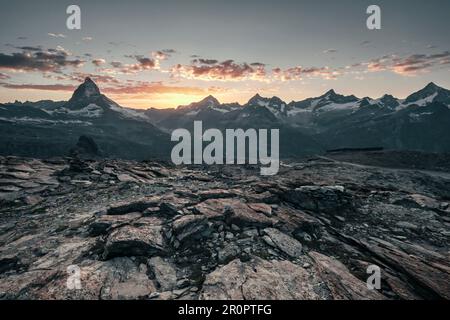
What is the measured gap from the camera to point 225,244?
13.2 meters

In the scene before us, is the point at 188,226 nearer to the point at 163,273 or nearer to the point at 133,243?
the point at 133,243

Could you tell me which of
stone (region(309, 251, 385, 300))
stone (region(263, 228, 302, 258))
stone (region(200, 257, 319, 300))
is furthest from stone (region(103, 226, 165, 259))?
stone (region(309, 251, 385, 300))

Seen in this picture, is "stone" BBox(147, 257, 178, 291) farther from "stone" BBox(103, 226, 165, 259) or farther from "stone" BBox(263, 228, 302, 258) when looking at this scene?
"stone" BBox(263, 228, 302, 258)

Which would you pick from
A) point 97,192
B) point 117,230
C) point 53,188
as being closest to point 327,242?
point 117,230

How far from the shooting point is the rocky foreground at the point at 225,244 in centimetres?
1020

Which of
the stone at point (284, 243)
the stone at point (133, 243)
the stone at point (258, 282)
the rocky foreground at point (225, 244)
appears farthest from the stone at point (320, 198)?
the stone at point (133, 243)

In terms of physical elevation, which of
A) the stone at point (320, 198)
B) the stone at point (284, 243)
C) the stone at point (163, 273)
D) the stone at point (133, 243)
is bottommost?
the stone at point (163, 273)

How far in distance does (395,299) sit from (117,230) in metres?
11.8

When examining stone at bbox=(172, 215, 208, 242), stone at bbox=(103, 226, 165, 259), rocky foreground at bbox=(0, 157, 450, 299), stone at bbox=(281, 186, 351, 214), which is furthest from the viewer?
stone at bbox=(281, 186, 351, 214)

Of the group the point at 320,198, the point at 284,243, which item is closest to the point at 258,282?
the point at 284,243

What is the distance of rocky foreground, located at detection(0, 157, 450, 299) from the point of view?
1020 centimetres

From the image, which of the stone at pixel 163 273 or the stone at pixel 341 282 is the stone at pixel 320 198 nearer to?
the stone at pixel 341 282
